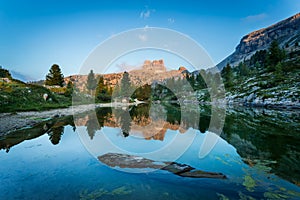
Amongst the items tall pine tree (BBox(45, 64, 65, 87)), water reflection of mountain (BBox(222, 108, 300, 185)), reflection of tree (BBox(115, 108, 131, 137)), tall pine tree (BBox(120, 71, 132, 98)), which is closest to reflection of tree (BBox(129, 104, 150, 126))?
reflection of tree (BBox(115, 108, 131, 137))

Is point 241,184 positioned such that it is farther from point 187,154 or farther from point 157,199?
point 187,154

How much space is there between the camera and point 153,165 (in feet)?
27.7

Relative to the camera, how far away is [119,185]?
6.53m

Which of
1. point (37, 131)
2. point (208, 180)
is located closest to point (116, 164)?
point (208, 180)

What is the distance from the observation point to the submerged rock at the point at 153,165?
24.5 ft

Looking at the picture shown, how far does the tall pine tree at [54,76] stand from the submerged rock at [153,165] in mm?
54988

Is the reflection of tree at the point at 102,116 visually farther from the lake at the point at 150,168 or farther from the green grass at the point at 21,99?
the green grass at the point at 21,99

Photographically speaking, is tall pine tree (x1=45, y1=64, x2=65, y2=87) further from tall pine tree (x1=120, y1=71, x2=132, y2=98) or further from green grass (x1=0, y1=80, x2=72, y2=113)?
tall pine tree (x1=120, y1=71, x2=132, y2=98)

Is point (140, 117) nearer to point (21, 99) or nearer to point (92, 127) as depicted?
point (92, 127)

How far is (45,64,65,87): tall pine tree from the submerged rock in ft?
180

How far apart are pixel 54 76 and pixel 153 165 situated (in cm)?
5836

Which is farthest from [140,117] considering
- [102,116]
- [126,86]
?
[126,86]

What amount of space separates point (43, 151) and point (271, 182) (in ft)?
39.7

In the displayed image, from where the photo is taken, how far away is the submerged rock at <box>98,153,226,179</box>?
24.5ft
